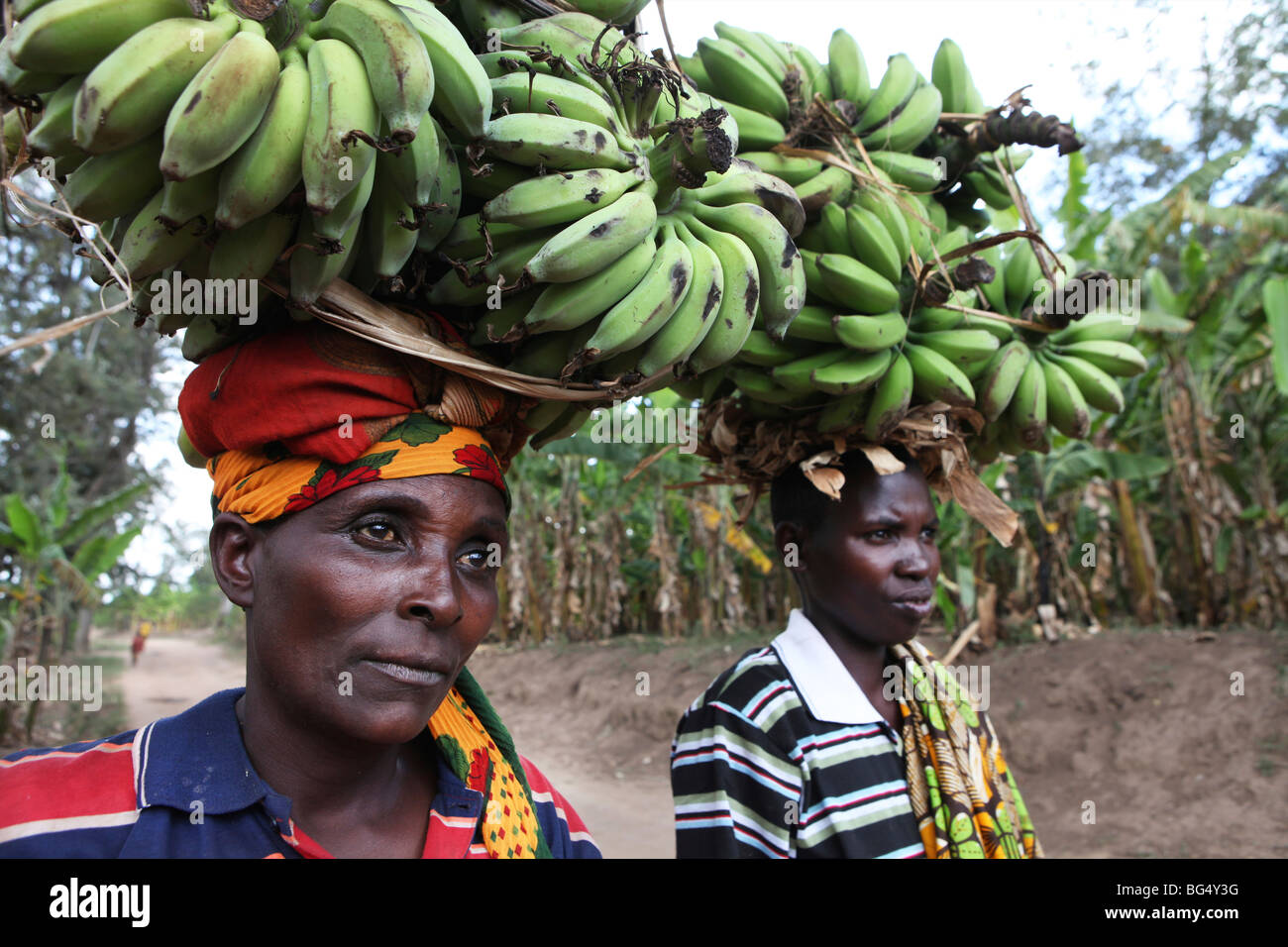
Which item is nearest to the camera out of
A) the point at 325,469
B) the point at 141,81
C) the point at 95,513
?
the point at 141,81

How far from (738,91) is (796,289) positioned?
0.86 meters

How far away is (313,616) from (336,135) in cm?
67

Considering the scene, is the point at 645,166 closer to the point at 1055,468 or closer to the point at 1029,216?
the point at 1029,216

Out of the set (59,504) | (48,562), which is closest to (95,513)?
(48,562)

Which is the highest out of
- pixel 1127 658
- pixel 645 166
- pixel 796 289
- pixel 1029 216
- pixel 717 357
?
pixel 1029 216

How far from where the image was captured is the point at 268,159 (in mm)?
999

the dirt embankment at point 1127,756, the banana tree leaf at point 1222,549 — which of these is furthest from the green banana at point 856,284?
the banana tree leaf at point 1222,549

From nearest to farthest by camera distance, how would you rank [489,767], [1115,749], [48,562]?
[489,767], [1115,749], [48,562]

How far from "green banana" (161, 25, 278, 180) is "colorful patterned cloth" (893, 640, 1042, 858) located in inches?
80.0

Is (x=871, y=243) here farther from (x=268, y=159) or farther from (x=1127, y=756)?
(x=1127, y=756)

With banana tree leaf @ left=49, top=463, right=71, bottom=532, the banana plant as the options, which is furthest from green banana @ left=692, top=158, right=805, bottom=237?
banana tree leaf @ left=49, top=463, right=71, bottom=532

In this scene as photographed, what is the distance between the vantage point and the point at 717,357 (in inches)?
54.9
